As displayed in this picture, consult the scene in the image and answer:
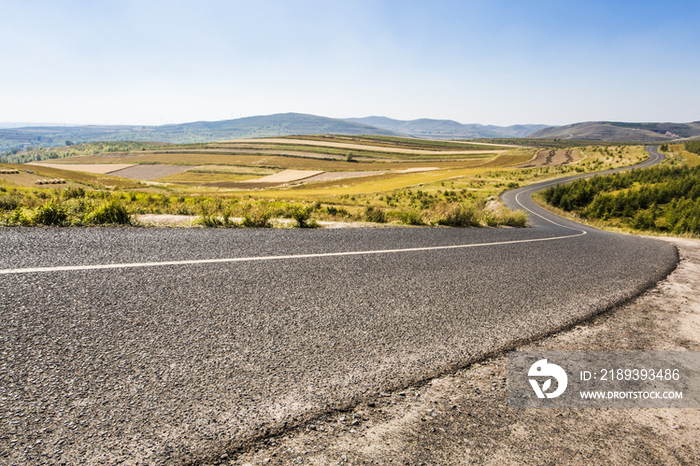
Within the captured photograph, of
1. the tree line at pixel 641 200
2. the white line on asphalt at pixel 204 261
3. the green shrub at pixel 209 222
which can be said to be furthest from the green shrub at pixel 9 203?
the tree line at pixel 641 200

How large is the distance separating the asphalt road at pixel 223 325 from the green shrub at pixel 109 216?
2.73 feet

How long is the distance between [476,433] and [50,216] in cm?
875

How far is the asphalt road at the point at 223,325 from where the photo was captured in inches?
98.0

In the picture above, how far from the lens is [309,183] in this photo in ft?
262

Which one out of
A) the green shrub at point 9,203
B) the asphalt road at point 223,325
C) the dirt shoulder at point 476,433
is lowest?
the dirt shoulder at point 476,433

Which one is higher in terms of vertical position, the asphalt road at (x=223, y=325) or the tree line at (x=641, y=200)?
the asphalt road at (x=223, y=325)

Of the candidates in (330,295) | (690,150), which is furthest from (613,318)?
(690,150)

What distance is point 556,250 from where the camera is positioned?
835 centimetres

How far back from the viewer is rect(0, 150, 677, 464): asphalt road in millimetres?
2490

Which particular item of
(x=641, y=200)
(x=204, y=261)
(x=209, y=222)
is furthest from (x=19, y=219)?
(x=641, y=200)

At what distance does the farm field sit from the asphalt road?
3444 mm

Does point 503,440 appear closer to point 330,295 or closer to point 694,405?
point 694,405

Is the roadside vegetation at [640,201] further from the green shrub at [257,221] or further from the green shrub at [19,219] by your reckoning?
the green shrub at [19,219]

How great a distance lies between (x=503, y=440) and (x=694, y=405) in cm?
203
